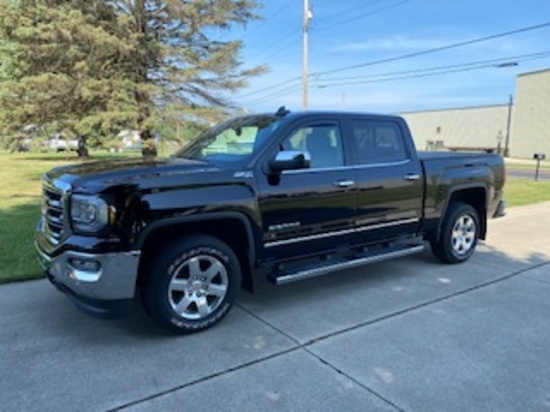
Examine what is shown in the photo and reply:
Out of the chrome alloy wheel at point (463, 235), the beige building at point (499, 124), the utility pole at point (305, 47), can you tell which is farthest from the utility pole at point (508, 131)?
the chrome alloy wheel at point (463, 235)

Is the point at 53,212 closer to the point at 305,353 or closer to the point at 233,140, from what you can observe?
the point at 233,140

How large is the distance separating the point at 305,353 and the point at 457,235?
11.3 ft

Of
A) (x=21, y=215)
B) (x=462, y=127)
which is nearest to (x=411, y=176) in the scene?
(x=21, y=215)

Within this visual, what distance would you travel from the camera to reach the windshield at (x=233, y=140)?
14.3ft

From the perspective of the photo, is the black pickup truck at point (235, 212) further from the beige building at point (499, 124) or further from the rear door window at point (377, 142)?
the beige building at point (499, 124)

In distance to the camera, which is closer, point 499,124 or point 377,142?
point 377,142

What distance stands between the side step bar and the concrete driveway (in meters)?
0.34

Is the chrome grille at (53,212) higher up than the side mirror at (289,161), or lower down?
lower down

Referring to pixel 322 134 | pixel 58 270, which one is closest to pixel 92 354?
pixel 58 270

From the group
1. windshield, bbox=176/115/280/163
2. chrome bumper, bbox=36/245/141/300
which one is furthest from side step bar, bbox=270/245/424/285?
chrome bumper, bbox=36/245/141/300

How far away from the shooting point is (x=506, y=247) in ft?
23.2

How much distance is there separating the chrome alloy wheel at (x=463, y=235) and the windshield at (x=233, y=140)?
304cm

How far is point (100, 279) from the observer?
11.1 ft

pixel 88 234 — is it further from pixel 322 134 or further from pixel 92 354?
pixel 322 134
